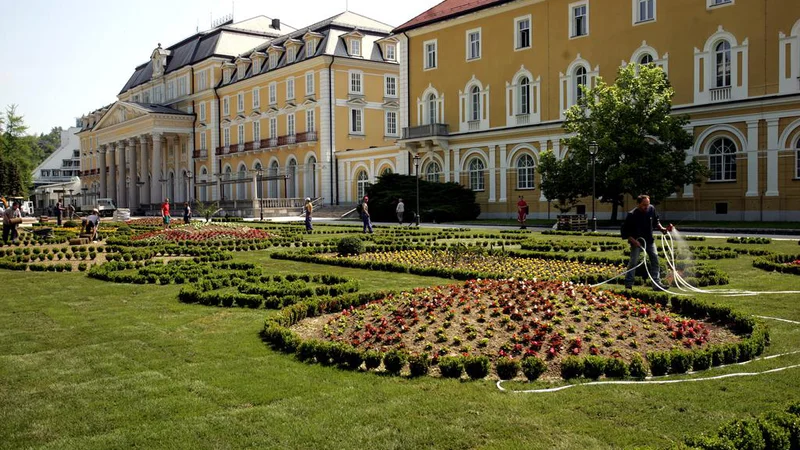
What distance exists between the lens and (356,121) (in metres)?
57.2

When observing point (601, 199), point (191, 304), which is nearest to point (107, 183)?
point (601, 199)

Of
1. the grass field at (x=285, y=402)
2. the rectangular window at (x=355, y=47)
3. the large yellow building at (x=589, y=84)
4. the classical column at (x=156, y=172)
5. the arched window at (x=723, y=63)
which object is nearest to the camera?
the grass field at (x=285, y=402)

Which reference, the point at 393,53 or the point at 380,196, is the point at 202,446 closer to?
the point at 380,196

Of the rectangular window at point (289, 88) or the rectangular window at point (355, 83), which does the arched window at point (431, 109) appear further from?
the rectangular window at point (289, 88)

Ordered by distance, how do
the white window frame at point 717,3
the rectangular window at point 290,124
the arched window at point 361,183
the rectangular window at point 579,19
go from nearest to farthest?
the white window frame at point 717,3
the rectangular window at point 579,19
the arched window at point 361,183
the rectangular window at point 290,124

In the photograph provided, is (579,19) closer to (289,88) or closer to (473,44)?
(473,44)

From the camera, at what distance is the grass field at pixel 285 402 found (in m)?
5.30

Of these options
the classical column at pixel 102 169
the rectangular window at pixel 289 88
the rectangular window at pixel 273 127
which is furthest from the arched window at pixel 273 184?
the classical column at pixel 102 169

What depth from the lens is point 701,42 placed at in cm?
3372

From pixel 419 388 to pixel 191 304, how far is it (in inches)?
228

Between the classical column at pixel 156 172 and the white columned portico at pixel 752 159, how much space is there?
5669cm

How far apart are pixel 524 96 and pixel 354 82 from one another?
61.7ft

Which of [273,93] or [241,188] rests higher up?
[273,93]

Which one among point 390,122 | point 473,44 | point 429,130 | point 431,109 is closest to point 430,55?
point 431,109
